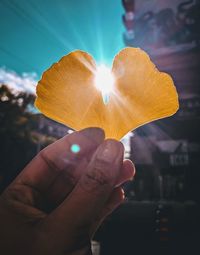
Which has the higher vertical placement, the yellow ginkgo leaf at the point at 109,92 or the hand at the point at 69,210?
the yellow ginkgo leaf at the point at 109,92

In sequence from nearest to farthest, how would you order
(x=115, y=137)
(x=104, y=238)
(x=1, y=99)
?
(x=115, y=137), (x=104, y=238), (x=1, y=99)

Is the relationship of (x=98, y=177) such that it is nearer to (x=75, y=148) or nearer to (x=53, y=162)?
(x=75, y=148)

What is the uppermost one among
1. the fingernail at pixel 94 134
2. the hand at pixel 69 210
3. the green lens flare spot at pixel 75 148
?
the fingernail at pixel 94 134

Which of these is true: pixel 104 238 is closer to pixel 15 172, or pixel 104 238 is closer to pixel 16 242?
pixel 16 242

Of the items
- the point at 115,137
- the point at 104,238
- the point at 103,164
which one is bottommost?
the point at 104,238

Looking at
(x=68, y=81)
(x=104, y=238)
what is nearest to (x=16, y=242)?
(x=68, y=81)

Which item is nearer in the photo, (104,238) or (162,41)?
(104,238)

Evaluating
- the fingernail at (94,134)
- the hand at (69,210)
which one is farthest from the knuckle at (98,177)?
the fingernail at (94,134)

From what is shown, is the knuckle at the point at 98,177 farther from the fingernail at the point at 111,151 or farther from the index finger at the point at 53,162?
the index finger at the point at 53,162
